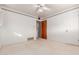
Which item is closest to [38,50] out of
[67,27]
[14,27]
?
[14,27]

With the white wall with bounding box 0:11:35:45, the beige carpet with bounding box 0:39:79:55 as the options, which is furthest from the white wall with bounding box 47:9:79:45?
the white wall with bounding box 0:11:35:45

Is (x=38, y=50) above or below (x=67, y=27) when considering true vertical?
below

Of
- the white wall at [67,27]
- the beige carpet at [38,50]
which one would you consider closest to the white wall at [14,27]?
the beige carpet at [38,50]

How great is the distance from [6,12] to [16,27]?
3.59ft

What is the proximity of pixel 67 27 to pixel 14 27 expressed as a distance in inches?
119

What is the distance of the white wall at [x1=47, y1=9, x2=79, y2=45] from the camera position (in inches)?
171

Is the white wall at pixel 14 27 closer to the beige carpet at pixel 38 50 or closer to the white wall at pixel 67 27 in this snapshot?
the beige carpet at pixel 38 50

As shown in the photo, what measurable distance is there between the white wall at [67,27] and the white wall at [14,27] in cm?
197

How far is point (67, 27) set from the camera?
4859mm

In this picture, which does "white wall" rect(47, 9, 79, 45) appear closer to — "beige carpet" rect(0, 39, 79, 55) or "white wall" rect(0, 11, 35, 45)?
"beige carpet" rect(0, 39, 79, 55)

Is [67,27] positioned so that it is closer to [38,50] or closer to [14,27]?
[38,50]

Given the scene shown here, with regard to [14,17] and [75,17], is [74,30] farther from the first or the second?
[14,17]

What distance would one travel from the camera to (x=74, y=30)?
4434 millimetres
